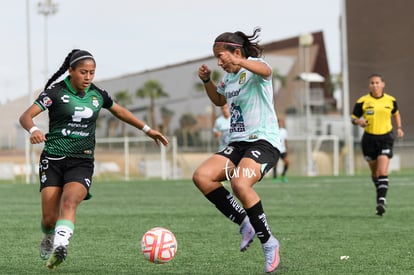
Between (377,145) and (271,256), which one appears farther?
(377,145)

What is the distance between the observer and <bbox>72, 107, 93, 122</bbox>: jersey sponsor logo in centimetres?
730

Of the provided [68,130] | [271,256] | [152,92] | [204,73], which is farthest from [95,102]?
[152,92]

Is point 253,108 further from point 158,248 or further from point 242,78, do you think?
point 158,248

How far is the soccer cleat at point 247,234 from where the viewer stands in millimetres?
7453

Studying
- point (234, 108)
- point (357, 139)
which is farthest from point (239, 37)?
point (357, 139)

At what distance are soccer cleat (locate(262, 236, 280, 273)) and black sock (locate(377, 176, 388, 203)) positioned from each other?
6072 millimetres

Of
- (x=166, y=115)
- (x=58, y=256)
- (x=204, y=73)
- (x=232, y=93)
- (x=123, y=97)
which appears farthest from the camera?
(x=123, y=97)

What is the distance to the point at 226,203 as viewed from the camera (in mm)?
7586

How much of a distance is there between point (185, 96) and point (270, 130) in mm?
65798

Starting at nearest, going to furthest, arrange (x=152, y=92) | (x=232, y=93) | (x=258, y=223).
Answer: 1. (x=258, y=223)
2. (x=232, y=93)
3. (x=152, y=92)

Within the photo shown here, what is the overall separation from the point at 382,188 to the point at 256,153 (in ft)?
19.8

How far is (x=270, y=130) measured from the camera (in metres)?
7.34

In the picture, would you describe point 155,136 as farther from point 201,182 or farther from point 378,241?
point 378,241

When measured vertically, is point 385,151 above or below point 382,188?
above
